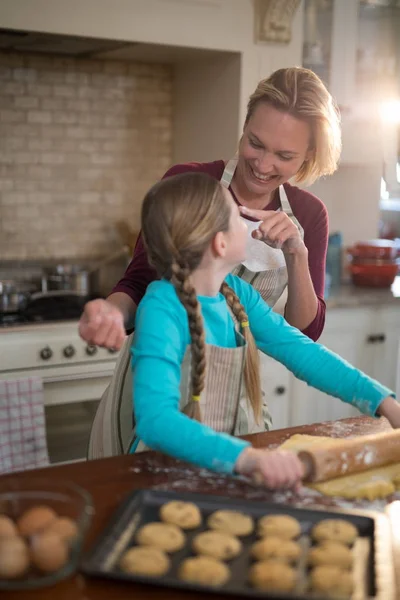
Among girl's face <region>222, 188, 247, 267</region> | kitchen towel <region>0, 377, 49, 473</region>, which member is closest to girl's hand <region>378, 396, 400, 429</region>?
girl's face <region>222, 188, 247, 267</region>

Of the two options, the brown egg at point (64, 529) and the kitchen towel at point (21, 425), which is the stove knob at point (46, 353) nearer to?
the kitchen towel at point (21, 425)

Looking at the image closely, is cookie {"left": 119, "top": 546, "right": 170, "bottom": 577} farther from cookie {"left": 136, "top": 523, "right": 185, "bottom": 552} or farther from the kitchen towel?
the kitchen towel

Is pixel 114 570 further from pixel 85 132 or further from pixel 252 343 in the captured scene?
pixel 85 132

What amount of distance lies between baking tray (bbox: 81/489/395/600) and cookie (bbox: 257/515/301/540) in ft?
0.05

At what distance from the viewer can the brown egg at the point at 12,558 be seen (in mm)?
845

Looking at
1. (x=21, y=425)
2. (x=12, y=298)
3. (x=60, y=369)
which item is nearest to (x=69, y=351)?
A: (x=60, y=369)

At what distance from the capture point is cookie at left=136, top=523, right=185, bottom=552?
0.96 metres

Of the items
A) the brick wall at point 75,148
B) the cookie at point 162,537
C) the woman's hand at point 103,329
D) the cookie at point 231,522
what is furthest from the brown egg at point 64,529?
the brick wall at point 75,148

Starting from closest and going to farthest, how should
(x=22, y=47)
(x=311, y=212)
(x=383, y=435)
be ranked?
(x=383, y=435), (x=311, y=212), (x=22, y=47)

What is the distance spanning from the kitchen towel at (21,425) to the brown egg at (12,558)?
1.11m

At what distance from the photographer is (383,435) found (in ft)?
4.21

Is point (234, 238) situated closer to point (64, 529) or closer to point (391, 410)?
point (391, 410)

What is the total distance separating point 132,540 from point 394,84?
8.95 feet

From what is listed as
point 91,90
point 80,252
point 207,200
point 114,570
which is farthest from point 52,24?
point 114,570
